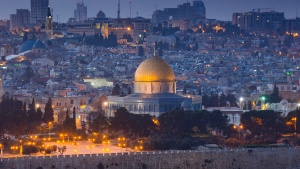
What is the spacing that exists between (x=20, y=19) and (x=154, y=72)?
12133cm

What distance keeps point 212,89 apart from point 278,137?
4397cm

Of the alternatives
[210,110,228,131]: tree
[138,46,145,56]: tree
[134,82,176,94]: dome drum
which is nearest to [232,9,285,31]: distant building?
[138,46,145,56]: tree

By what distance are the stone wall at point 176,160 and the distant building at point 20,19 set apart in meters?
138

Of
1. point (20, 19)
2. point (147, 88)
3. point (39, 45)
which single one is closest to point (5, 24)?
point (20, 19)

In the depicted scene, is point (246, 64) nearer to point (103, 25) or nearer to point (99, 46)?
point (99, 46)

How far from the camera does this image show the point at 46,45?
13888 centimetres

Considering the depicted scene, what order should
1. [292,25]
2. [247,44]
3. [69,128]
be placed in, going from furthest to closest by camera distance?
[292,25] → [247,44] → [69,128]

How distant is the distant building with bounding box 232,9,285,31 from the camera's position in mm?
193413

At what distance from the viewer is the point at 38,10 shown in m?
195

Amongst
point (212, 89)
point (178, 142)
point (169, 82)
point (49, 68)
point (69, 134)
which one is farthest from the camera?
point (49, 68)

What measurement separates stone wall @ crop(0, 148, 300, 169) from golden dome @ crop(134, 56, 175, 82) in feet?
67.5

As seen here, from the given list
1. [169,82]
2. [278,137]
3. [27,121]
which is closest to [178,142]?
[278,137]

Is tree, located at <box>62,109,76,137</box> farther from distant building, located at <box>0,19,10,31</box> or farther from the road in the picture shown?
distant building, located at <box>0,19,10,31</box>

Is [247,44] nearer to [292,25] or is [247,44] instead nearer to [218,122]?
[292,25]
